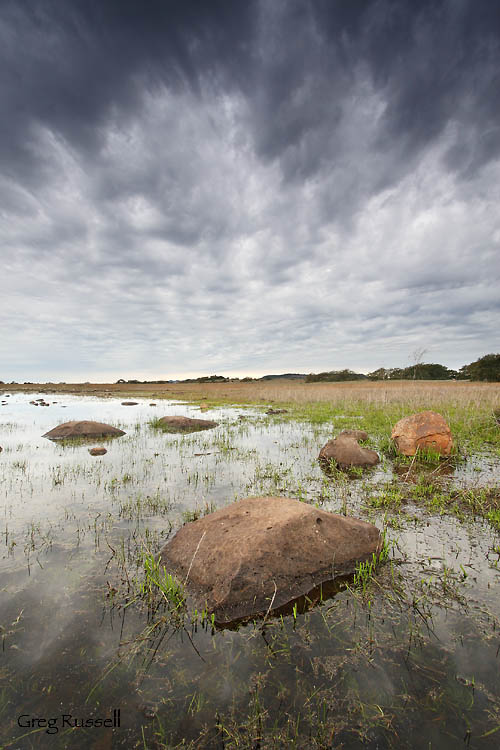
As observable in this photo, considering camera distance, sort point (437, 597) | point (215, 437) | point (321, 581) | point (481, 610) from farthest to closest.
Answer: point (215, 437) → point (321, 581) → point (437, 597) → point (481, 610)

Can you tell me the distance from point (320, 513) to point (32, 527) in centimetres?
492

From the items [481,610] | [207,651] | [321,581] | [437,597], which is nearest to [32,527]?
[207,651]

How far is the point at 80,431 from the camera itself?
14.5m

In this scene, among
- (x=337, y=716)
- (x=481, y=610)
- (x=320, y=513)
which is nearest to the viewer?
(x=337, y=716)

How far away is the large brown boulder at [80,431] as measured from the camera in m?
14.4

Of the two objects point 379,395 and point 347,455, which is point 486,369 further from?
point 347,455

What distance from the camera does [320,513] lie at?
4.60m

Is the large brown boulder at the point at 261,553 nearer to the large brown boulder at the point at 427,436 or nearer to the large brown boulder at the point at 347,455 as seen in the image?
the large brown boulder at the point at 347,455

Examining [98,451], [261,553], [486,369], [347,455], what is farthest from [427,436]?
[486,369]

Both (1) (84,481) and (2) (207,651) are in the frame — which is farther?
(1) (84,481)

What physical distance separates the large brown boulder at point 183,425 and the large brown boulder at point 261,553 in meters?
11.8

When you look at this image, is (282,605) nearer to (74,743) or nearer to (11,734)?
(74,743)

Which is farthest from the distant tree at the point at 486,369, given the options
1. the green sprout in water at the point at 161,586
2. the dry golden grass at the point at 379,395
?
the green sprout in water at the point at 161,586

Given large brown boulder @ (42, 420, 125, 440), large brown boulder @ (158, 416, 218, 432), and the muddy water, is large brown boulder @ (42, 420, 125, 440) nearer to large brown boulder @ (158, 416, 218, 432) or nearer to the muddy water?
large brown boulder @ (158, 416, 218, 432)
